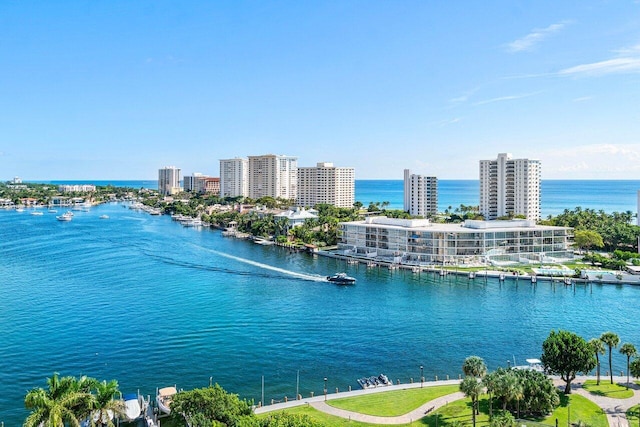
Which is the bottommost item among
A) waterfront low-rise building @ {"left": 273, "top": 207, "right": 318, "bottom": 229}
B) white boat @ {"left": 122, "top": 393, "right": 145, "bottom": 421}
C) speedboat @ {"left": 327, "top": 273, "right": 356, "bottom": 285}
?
white boat @ {"left": 122, "top": 393, "right": 145, "bottom": 421}

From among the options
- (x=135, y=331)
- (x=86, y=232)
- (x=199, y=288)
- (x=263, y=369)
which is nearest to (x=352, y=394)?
(x=263, y=369)

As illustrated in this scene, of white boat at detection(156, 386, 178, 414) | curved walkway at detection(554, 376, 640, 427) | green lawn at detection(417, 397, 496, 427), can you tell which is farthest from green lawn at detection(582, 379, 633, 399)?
white boat at detection(156, 386, 178, 414)

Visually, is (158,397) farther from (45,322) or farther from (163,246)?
(163,246)

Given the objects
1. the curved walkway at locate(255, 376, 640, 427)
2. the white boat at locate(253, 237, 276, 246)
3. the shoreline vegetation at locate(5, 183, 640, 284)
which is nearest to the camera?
the curved walkway at locate(255, 376, 640, 427)

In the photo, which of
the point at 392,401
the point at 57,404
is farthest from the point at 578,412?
the point at 57,404

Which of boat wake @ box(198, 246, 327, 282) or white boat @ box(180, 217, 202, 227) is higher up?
white boat @ box(180, 217, 202, 227)

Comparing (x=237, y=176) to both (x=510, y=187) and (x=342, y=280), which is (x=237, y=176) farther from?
(x=342, y=280)

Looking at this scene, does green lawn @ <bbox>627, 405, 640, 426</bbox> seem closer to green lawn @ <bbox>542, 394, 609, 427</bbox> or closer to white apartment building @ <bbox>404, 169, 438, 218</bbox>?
green lawn @ <bbox>542, 394, 609, 427</bbox>
